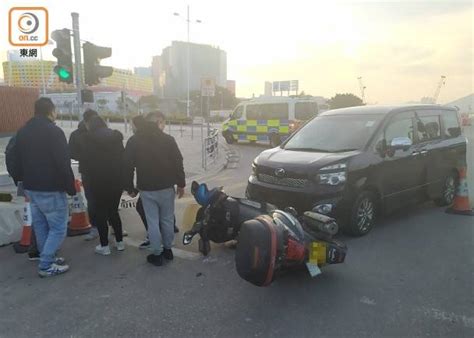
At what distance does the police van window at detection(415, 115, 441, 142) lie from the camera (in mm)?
6020

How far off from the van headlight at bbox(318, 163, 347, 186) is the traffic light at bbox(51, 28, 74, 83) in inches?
211

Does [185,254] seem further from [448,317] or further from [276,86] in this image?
[276,86]

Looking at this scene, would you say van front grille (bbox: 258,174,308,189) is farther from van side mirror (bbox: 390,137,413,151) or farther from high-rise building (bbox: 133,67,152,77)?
high-rise building (bbox: 133,67,152,77)

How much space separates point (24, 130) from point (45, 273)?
56.8 inches

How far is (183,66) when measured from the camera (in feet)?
263

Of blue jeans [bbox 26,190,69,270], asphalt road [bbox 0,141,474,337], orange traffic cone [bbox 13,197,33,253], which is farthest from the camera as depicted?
orange traffic cone [bbox 13,197,33,253]

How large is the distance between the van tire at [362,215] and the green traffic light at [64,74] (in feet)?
19.0

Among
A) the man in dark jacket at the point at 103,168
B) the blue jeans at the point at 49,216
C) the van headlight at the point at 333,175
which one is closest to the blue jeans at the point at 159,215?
the man in dark jacket at the point at 103,168

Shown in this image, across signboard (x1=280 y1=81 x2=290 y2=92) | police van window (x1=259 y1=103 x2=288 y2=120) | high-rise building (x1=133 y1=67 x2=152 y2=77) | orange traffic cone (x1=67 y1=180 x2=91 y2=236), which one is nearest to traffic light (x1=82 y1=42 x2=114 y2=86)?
orange traffic cone (x1=67 y1=180 x2=91 y2=236)

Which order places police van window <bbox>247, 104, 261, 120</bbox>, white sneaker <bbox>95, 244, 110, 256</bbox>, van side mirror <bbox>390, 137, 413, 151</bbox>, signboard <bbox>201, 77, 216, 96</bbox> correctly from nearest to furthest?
1. white sneaker <bbox>95, 244, 110, 256</bbox>
2. van side mirror <bbox>390, 137, 413, 151</bbox>
3. signboard <bbox>201, 77, 216, 96</bbox>
4. police van window <bbox>247, 104, 261, 120</bbox>

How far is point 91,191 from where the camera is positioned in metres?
4.64

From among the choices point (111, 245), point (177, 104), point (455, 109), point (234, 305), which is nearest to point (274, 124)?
point (455, 109)

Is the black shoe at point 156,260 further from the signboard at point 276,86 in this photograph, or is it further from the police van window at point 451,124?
the signboard at point 276,86

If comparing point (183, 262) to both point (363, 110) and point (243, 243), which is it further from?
point (363, 110)
